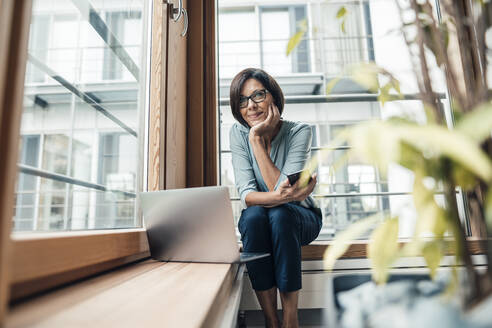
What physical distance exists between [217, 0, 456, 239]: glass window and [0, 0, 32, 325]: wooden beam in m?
1.28

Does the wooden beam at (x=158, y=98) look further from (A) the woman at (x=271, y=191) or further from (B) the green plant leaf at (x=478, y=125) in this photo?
(B) the green plant leaf at (x=478, y=125)

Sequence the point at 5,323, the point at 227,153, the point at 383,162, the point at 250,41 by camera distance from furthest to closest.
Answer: the point at 250,41 → the point at 227,153 → the point at 5,323 → the point at 383,162

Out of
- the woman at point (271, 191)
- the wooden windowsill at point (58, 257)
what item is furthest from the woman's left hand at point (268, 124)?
the wooden windowsill at point (58, 257)

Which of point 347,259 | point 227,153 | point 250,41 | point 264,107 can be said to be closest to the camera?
point 347,259

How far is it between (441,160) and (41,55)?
25.2 inches

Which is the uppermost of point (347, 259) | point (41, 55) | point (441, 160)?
point (41, 55)

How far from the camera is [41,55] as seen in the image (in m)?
0.61

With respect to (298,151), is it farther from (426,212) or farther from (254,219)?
(426,212)

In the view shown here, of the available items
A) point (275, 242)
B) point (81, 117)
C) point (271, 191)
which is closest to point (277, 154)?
point (271, 191)

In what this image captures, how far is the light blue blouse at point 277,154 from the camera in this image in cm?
125

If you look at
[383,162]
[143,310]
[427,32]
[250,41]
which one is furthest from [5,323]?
[250,41]

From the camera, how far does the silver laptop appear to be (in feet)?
2.65

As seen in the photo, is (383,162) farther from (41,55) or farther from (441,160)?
(41,55)

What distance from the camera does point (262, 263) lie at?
1067mm
